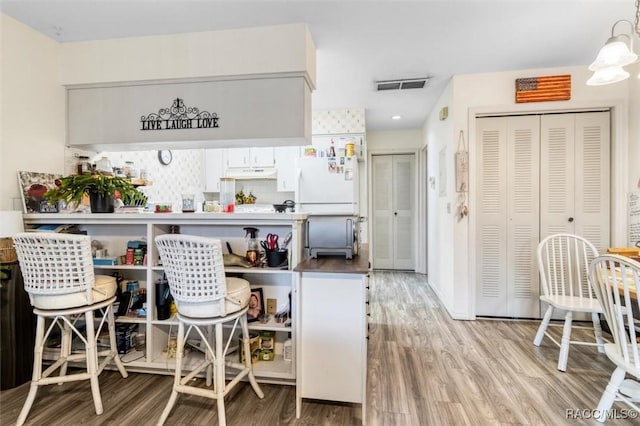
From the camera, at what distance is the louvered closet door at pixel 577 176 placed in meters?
3.04

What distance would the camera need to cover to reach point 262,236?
226 cm

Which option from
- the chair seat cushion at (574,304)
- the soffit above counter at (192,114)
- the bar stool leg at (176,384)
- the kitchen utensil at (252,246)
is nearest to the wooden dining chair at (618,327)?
the chair seat cushion at (574,304)

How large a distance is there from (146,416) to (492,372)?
2.27 meters

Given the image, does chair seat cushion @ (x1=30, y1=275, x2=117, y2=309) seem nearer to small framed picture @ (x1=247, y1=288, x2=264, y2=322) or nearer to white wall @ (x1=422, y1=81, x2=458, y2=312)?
small framed picture @ (x1=247, y1=288, x2=264, y2=322)

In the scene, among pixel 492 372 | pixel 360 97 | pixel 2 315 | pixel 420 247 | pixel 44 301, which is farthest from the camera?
pixel 420 247

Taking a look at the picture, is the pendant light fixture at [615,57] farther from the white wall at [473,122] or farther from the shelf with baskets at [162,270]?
the shelf with baskets at [162,270]

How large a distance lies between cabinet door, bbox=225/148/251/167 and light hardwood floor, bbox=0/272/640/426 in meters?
2.98

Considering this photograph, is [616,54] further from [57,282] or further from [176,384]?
[57,282]

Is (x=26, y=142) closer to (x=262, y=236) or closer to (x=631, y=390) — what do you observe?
(x=262, y=236)

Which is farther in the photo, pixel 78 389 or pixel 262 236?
pixel 262 236

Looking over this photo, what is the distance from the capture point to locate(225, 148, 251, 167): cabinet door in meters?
4.49

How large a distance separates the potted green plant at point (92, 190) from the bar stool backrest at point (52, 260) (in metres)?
0.50

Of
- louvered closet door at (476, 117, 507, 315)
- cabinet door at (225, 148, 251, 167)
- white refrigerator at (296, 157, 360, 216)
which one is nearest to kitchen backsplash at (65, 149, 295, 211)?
cabinet door at (225, 148, 251, 167)

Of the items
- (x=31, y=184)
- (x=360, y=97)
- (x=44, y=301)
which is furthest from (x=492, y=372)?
(x=31, y=184)
